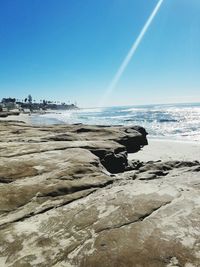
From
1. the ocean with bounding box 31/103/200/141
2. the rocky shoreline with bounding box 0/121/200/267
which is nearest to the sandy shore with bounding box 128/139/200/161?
the ocean with bounding box 31/103/200/141

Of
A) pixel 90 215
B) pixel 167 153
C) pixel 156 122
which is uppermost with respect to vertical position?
pixel 90 215

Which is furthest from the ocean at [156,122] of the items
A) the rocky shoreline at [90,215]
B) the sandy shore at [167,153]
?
the rocky shoreline at [90,215]

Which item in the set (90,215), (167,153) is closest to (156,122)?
(167,153)

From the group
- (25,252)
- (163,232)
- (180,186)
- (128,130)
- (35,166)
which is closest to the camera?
(25,252)

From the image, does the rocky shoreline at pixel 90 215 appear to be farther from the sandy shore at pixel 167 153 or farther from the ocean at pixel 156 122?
the ocean at pixel 156 122

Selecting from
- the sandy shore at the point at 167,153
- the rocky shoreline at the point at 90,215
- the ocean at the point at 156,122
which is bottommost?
the ocean at the point at 156,122

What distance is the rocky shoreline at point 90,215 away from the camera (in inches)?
207

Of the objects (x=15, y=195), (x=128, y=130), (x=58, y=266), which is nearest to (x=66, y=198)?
(x=15, y=195)

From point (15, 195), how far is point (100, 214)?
2.49 metres

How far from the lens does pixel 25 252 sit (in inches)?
214

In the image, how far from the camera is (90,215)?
22.0 ft

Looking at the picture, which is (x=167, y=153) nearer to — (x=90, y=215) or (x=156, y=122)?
(x=90, y=215)

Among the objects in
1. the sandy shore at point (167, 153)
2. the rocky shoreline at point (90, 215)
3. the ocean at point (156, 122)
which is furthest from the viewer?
the ocean at point (156, 122)

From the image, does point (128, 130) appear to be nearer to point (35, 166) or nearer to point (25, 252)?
point (35, 166)
